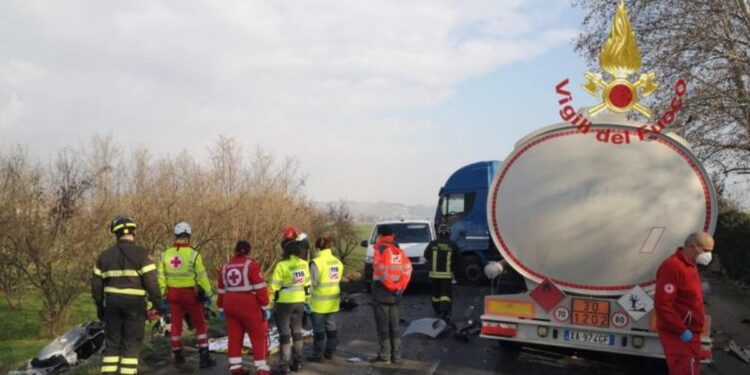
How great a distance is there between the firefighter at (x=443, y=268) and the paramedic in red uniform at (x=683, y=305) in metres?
5.30

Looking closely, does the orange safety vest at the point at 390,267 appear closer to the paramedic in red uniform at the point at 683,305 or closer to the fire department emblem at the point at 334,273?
the fire department emblem at the point at 334,273

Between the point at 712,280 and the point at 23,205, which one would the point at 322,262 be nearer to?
the point at 23,205

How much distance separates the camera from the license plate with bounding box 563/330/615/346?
6.23m

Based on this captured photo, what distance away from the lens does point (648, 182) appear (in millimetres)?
5988

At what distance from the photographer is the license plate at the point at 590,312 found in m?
6.27

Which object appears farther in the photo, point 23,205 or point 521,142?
point 23,205

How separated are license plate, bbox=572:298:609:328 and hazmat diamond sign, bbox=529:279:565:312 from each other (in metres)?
0.19

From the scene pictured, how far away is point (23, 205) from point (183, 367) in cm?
720

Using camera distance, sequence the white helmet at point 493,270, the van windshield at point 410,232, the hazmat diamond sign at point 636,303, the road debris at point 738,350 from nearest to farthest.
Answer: the hazmat diamond sign at point 636,303, the white helmet at point 493,270, the road debris at point 738,350, the van windshield at point 410,232

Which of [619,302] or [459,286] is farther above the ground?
[619,302]

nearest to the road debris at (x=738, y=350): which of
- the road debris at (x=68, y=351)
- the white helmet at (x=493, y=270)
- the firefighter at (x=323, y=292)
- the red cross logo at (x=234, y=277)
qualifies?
the white helmet at (x=493, y=270)

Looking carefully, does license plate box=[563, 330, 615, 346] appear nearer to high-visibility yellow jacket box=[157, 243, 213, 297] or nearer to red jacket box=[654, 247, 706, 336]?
red jacket box=[654, 247, 706, 336]

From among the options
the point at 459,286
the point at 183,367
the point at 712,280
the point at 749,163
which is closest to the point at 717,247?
the point at 712,280

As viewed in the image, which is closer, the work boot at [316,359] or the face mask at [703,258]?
the face mask at [703,258]
